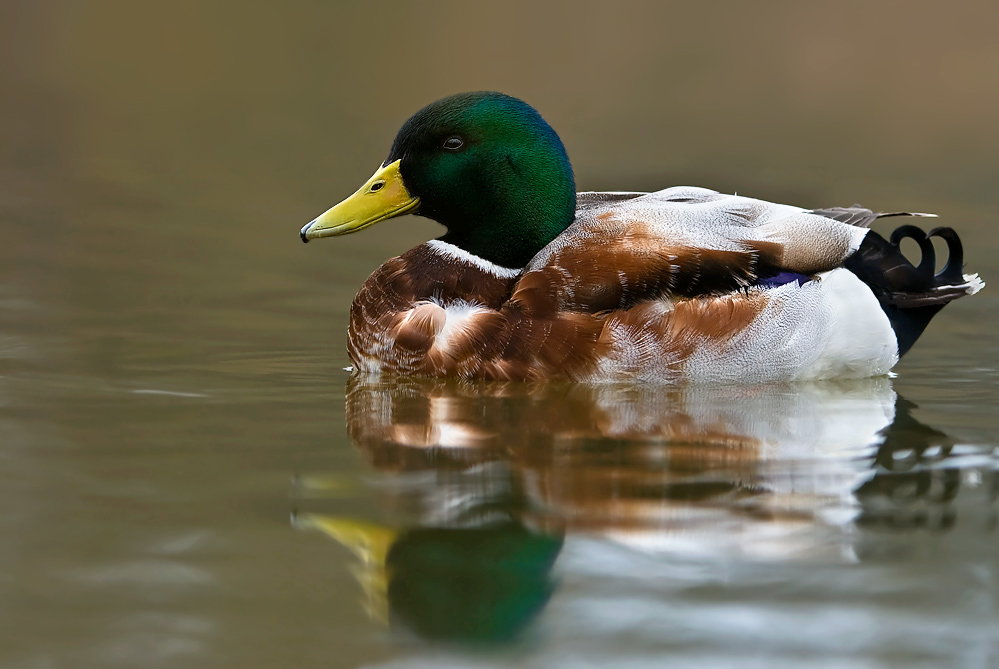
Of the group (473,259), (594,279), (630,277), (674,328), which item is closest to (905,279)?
(674,328)

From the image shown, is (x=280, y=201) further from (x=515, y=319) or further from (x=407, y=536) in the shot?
(x=407, y=536)

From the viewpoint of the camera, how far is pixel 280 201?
11.4 meters

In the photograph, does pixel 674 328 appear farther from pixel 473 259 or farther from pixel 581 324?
pixel 473 259

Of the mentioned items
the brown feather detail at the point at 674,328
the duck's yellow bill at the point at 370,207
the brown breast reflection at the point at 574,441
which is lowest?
the brown breast reflection at the point at 574,441

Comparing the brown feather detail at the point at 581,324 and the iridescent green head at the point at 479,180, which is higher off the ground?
the iridescent green head at the point at 479,180

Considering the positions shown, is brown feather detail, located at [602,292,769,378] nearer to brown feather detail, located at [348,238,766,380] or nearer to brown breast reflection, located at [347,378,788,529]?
brown feather detail, located at [348,238,766,380]

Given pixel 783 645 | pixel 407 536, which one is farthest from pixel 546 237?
pixel 783 645

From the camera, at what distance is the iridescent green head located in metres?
6.07

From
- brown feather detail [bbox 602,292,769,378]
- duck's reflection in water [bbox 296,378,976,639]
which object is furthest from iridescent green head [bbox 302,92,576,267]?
duck's reflection in water [bbox 296,378,976,639]

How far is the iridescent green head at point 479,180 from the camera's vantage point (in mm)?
6074

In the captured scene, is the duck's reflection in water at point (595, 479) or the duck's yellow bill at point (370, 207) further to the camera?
the duck's yellow bill at point (370, 207)

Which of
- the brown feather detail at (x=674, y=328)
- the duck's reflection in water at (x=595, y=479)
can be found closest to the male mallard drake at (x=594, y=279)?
the brown feather detail at (x=674, y=328)

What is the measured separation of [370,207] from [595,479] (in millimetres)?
2228

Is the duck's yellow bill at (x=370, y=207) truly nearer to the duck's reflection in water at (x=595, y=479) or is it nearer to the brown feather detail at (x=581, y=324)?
the brown feather detail at (x=581, y=324)
